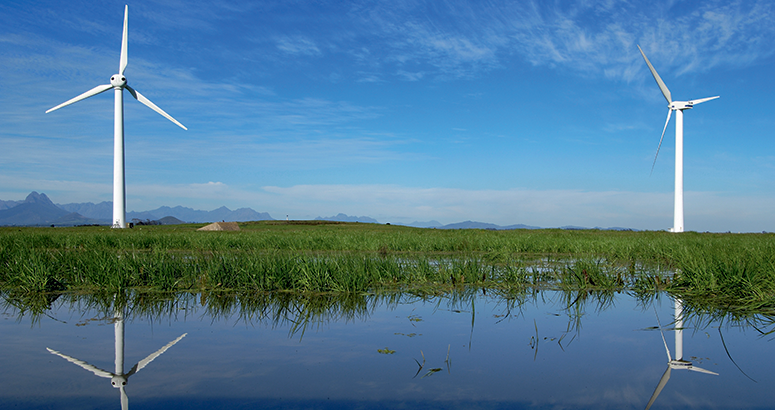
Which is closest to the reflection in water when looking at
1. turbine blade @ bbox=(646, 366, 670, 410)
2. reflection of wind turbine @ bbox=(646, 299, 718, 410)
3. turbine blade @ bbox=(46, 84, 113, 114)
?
turbine blade @ bbox=(646, 366, 670, 410)

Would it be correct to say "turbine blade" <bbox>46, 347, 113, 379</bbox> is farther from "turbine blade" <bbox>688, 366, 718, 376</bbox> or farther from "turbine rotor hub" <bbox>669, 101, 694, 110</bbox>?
"turbine rotor hub" <bbox>669, 101, 694, 110</bbox>

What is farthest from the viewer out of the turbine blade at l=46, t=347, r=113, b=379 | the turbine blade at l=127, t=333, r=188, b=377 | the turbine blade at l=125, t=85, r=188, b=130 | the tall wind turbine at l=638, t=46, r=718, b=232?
the tall wind turbine at l=638, t=46, r=718, b=232

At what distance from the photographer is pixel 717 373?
189 inches

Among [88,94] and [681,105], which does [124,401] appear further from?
[681,105]

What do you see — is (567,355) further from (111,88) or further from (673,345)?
Result: (111,88)

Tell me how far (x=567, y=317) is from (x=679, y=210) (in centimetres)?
4957

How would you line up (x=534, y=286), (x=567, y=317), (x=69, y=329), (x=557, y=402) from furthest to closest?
(x=534, y=286) → (x=567, y=317) → (x=69, y=329) → (x=557, y=402)

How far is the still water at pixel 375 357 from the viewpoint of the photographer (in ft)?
13.5

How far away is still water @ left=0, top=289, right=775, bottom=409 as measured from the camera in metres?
4.11

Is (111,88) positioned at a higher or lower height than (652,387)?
higher

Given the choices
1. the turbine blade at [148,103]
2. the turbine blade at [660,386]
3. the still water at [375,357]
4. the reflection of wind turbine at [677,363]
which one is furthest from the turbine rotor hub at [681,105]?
the turbine blade at [660,386]

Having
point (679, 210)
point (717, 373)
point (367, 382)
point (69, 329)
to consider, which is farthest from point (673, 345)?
point (679, 210)

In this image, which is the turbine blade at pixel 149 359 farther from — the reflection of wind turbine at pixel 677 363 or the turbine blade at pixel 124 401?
the reflection of wind turbine at pixel 677 363

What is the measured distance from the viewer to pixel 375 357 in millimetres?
5168
